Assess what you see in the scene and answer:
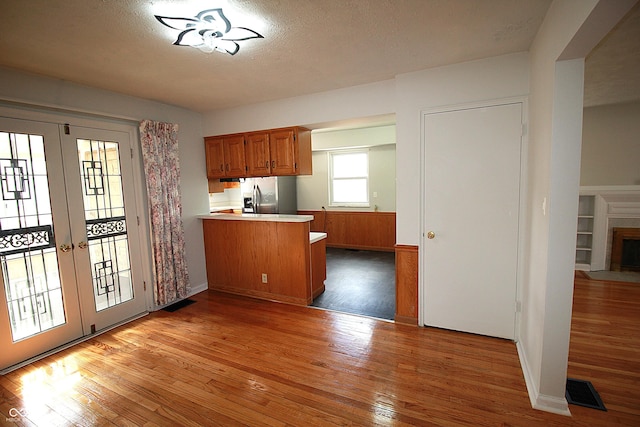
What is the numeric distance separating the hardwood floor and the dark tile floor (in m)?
0.31

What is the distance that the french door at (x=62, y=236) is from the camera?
8.21ft

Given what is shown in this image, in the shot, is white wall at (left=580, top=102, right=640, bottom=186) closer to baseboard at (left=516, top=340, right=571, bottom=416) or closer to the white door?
the white door

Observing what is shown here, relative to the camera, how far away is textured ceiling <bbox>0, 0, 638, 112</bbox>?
1741mm

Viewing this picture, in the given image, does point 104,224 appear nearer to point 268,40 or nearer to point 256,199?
point 268,40

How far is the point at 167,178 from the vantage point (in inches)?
144

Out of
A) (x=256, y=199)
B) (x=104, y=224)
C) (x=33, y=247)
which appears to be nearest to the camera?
(x=33, y=247)

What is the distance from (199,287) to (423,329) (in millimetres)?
3099

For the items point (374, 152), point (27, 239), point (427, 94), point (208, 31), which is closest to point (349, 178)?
point (374, 152)

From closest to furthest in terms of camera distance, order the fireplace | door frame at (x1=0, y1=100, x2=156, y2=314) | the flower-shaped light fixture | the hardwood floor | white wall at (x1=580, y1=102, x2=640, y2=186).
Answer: the flower-shaped light fixture < the hardwood floor < door frame at (x1=0, y1=100, x2=156, y2=314) < white wall at (x1=580, y1=102, x2=640, y2=186) < the fireplace

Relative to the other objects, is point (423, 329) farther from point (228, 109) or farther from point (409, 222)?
point (228, 109)

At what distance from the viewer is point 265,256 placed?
12.6ft

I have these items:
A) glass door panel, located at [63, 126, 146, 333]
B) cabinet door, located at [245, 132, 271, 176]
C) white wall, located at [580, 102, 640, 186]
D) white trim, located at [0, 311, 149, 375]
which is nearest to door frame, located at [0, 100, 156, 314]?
glass door panel, located at [63, 126, 146, 333]

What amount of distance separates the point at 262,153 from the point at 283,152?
12.9 inches

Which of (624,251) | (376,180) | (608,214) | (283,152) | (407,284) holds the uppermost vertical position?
(283,152)
